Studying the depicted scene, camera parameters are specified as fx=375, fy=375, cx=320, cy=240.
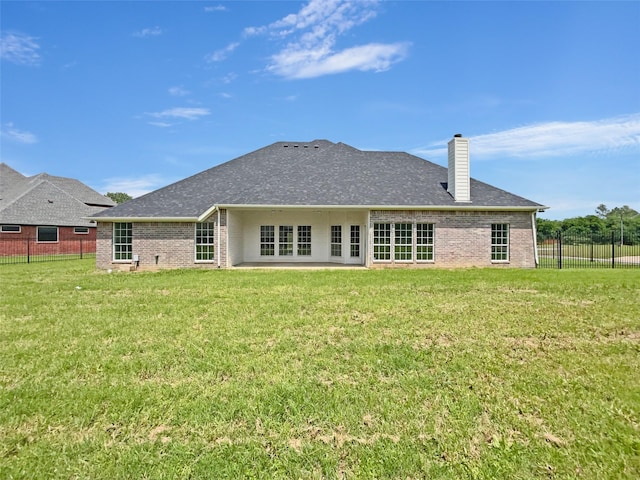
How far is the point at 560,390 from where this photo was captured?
404 cm

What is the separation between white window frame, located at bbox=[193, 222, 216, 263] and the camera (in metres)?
17.2

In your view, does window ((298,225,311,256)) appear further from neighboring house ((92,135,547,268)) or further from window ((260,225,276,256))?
neighboring house ((92,135,547,268))

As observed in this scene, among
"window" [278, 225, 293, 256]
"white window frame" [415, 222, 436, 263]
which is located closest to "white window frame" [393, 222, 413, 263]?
"white window frame" [415, 222, 436, 263]

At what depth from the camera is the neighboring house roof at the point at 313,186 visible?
17.5m

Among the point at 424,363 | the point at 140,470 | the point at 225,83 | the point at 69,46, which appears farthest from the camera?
the point at 225,83

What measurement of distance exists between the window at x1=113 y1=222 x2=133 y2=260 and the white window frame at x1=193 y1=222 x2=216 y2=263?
10.2 feet

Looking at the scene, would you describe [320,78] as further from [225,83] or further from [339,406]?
[339,406]

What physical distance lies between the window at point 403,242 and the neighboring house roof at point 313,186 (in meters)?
1.11

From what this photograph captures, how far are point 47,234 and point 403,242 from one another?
2852 centimetres

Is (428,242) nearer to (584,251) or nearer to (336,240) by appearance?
(336,240)

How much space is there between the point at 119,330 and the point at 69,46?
11978mm

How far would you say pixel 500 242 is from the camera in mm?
17688

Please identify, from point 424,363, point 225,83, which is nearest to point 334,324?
point 424,363

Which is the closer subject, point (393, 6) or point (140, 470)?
point (140, 470)
